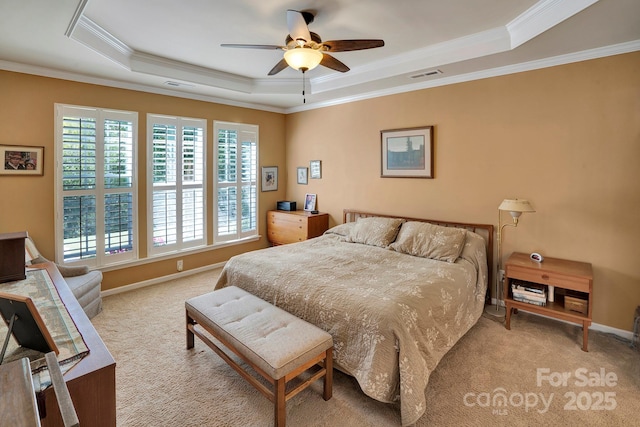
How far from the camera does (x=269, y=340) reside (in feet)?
6.85

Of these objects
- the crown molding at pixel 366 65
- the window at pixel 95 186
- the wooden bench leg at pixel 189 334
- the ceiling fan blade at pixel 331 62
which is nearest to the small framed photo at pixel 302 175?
the crown molding at pixel 366 65

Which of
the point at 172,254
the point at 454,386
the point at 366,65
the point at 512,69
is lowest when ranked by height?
the point at 454,386

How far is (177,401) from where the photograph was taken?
222 cm

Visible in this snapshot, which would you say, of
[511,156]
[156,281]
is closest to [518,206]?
[511,156]

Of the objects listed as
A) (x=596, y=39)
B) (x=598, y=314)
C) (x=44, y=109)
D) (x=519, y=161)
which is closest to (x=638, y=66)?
(x=596, y=39)

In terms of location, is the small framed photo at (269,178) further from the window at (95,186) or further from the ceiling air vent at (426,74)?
the ceiling air vent at (426,74)

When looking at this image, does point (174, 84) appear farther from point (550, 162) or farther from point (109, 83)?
point (550, 162)

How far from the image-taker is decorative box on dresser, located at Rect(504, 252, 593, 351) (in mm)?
2814

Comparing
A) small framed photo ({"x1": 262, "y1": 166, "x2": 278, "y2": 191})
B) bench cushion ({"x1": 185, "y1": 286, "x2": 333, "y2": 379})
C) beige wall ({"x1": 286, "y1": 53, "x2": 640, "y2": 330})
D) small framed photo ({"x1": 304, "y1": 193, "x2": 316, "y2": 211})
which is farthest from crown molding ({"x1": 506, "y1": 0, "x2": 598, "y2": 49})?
small framed photo ({"x1": 262, "y1": 166, "x2": 278, "y2": 191})

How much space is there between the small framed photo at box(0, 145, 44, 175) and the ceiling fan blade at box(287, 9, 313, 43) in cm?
312

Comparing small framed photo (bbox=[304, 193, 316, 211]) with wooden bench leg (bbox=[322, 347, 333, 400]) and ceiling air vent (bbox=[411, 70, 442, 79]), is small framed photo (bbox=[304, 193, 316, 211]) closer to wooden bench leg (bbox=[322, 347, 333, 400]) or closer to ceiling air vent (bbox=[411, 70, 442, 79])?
ceiling air vent (bbox=[411, 70, 442, 79])

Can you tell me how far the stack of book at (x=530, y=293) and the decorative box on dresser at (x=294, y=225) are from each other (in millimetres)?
2868

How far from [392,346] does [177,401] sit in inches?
60.1

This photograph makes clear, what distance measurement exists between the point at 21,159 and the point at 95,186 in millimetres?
704
